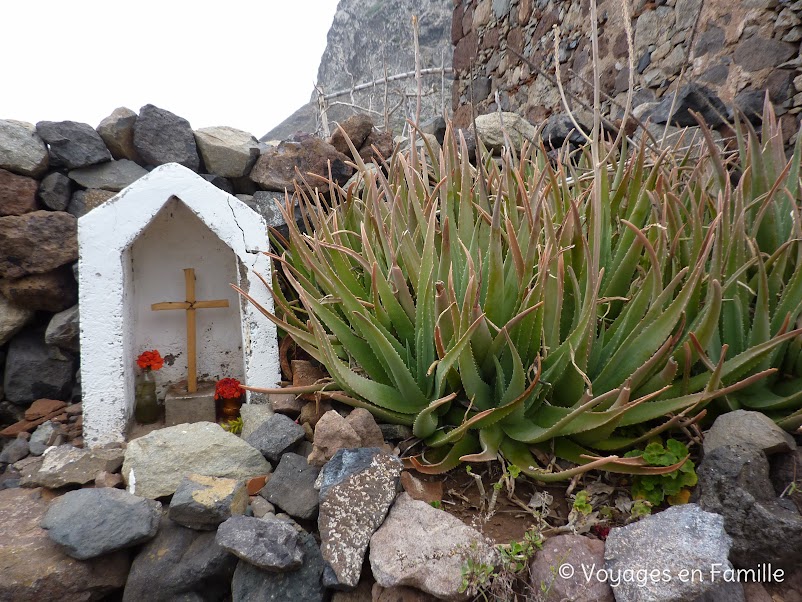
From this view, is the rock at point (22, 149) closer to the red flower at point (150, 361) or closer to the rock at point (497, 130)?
the red flower at point (150, 361)

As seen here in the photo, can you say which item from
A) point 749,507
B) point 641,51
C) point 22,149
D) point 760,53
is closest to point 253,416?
point 749,507

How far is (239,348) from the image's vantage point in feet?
7.93

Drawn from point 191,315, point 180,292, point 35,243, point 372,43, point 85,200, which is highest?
point 372,43

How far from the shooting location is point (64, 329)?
8.39 feet

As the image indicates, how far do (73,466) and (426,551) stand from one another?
119 centimetres

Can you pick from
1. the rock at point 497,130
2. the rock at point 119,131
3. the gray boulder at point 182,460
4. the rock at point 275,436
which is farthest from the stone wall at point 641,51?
the rock at point 119,131

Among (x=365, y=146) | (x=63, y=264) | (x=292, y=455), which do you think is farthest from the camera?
(x=365, y=146)

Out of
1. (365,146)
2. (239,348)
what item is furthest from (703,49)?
(239,348)

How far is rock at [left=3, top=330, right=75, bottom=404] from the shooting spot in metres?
2.57

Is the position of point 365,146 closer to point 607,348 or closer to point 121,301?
point 121,301

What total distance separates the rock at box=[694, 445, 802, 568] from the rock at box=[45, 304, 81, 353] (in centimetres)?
271

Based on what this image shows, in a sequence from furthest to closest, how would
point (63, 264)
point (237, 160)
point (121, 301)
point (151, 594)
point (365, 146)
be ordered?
point (365, 146), point (237, 160), point (63, 264), point (121, 301), point (151, 594)

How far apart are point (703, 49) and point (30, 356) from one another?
3910mm

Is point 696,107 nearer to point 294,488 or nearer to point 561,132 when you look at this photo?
point 561,132
